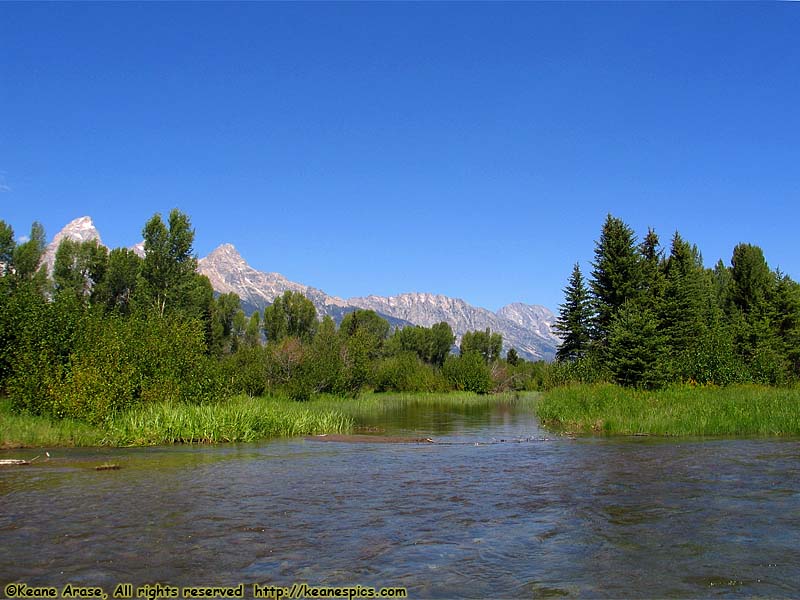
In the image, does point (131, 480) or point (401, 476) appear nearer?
point (131, 480)

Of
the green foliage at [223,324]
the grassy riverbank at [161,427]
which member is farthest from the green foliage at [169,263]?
the grassy riverbank at [161,427]

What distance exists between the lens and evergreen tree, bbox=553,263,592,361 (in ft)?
216

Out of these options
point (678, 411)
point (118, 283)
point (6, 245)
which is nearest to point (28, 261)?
point (6, 245)

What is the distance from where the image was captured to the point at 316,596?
29.5ft

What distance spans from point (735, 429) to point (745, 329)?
39.8 meters

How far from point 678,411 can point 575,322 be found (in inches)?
1439

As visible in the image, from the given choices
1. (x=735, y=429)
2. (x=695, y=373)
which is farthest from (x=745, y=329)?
(x=735, y=429)

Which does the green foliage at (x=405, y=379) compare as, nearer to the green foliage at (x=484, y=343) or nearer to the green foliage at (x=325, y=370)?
the green foliage at (x=325, y=370)

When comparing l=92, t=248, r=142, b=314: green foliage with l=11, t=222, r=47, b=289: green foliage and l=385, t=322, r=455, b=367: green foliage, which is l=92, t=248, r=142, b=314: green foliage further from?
l=385, t=322, r=455, b=367: green foliage

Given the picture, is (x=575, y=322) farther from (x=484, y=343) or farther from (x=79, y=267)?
(x=484, y=343)

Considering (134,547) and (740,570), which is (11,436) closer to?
(134,547)

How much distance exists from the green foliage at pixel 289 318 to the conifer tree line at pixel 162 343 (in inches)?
8.8

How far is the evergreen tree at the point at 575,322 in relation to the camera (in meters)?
65.8

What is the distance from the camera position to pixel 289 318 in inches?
4715
